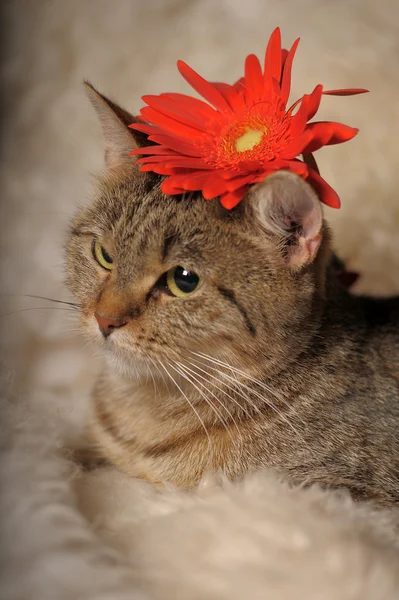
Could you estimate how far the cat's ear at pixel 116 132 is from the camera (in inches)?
38.1

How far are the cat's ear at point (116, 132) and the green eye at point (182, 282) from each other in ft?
0.76

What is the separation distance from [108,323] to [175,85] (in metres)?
0.87

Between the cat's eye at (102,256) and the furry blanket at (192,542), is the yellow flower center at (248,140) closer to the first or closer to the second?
the cat's eye at (102,256)

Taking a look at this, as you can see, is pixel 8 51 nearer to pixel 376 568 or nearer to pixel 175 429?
pixel 175 429

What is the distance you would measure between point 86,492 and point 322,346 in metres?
0.40

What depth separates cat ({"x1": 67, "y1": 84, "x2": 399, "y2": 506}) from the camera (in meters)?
0.85

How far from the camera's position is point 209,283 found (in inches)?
33.6

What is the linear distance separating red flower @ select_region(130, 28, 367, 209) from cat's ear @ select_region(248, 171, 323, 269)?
0.09 feet

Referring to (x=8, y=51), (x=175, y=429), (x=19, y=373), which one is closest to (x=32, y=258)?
(x=19, y=373)

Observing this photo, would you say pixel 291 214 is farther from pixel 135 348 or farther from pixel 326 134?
pixel 135 348

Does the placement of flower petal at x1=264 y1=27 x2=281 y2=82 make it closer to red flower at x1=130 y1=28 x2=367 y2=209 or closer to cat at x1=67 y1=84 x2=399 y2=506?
red flower at x1=130 y1=28 x2=367 y2=209

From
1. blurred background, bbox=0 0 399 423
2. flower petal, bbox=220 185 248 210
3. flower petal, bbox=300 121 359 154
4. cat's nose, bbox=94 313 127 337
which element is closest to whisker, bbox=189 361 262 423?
cat's nose, bbox=94 313 127 337

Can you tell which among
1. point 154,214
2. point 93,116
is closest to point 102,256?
point 154,214

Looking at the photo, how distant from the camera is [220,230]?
0.87 meters
